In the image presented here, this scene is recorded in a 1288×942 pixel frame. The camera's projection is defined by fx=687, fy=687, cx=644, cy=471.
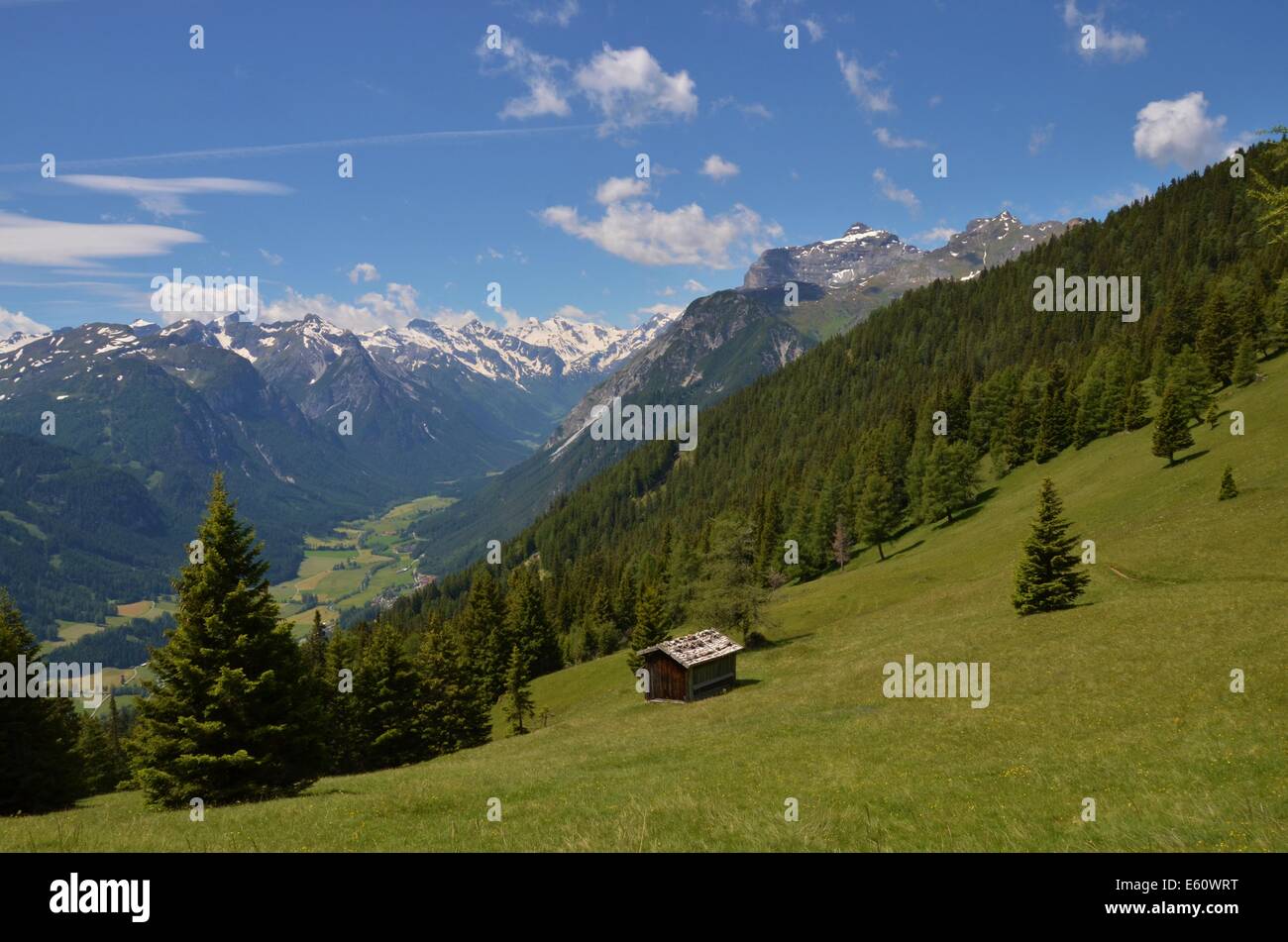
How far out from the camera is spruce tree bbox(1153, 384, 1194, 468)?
2837 inches

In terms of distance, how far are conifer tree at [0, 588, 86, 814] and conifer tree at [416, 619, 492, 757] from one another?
25193mm

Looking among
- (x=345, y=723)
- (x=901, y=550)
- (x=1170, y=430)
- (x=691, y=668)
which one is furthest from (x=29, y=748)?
(x=1170, y=430)

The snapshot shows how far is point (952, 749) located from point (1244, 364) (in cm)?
9082

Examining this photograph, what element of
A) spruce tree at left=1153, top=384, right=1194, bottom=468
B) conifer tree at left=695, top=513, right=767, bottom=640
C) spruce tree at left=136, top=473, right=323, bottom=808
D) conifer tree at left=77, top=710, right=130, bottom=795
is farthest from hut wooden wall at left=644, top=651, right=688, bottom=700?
spruce tree at left=1153, top=384, right=1194, bottom=468

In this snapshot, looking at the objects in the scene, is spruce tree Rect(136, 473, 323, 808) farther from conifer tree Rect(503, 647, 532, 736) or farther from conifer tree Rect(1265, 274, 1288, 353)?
conifer tree Rect(1265, 274, 1288, 353)

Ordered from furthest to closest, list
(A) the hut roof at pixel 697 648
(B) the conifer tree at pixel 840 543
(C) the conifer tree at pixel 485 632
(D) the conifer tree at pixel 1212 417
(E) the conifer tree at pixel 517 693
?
(B) the conifer tree at pixel 840 543 → (C) the conifer tree at pixel 485 632 → (D) the conifer tree at pixel 1212 417 → (E) the conifer tree at pixel 517 693 → (A) the hut roof at pixel 697 648

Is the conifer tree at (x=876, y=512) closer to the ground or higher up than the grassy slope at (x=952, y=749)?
higher up

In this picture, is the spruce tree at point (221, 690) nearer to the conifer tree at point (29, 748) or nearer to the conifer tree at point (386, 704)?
the conifer tree at point (29, 748)

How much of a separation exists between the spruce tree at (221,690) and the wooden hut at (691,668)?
30.0 metres

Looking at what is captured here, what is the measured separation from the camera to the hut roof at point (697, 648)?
55938 mm

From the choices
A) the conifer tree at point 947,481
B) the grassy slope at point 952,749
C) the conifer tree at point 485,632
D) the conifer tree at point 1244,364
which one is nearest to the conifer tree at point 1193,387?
the conifer tree at point 1244,364

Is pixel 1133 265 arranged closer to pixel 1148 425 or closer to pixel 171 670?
pixel 1148 425

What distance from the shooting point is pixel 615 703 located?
214 feet

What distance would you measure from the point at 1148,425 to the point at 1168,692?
8127 cm
